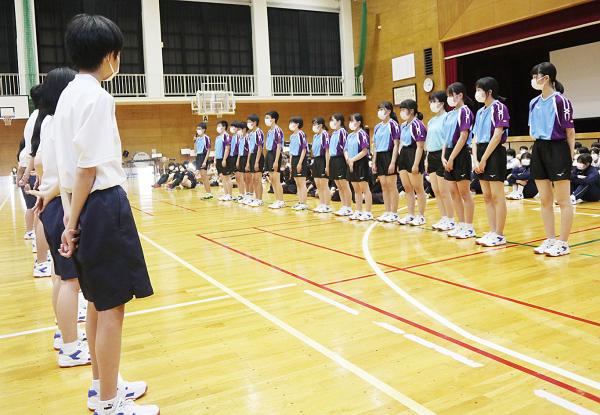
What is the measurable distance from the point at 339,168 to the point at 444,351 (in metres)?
5.74

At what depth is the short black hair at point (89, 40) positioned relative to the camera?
6.77ft

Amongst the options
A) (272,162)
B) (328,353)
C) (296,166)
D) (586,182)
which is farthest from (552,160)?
(272,162)

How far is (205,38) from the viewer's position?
21.5 m

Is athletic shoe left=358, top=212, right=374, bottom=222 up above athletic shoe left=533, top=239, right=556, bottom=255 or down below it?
above

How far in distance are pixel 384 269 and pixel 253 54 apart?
732 inches

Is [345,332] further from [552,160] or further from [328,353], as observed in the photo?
[552,160]

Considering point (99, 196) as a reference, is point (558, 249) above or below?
below

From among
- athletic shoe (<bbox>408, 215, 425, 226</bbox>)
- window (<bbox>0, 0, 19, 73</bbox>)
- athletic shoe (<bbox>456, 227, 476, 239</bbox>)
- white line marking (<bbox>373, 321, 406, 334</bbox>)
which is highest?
window (<bbox>0, 0, 19, 73</bbox>)

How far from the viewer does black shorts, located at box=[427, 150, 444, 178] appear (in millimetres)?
6422

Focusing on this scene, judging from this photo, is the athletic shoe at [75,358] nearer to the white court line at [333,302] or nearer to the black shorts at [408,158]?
the white court line at [333,302]

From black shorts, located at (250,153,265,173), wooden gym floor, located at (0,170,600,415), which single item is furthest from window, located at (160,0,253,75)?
wooden gym floor, located at (0,170,600,415)

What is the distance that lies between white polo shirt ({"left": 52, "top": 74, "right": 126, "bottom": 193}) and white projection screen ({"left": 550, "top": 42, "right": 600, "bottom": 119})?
1539 centimetres

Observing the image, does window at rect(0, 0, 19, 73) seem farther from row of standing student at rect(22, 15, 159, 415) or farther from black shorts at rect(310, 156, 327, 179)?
row of standing student at rect(22, 15, 159, 415)

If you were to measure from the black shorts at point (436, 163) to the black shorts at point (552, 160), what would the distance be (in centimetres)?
143
